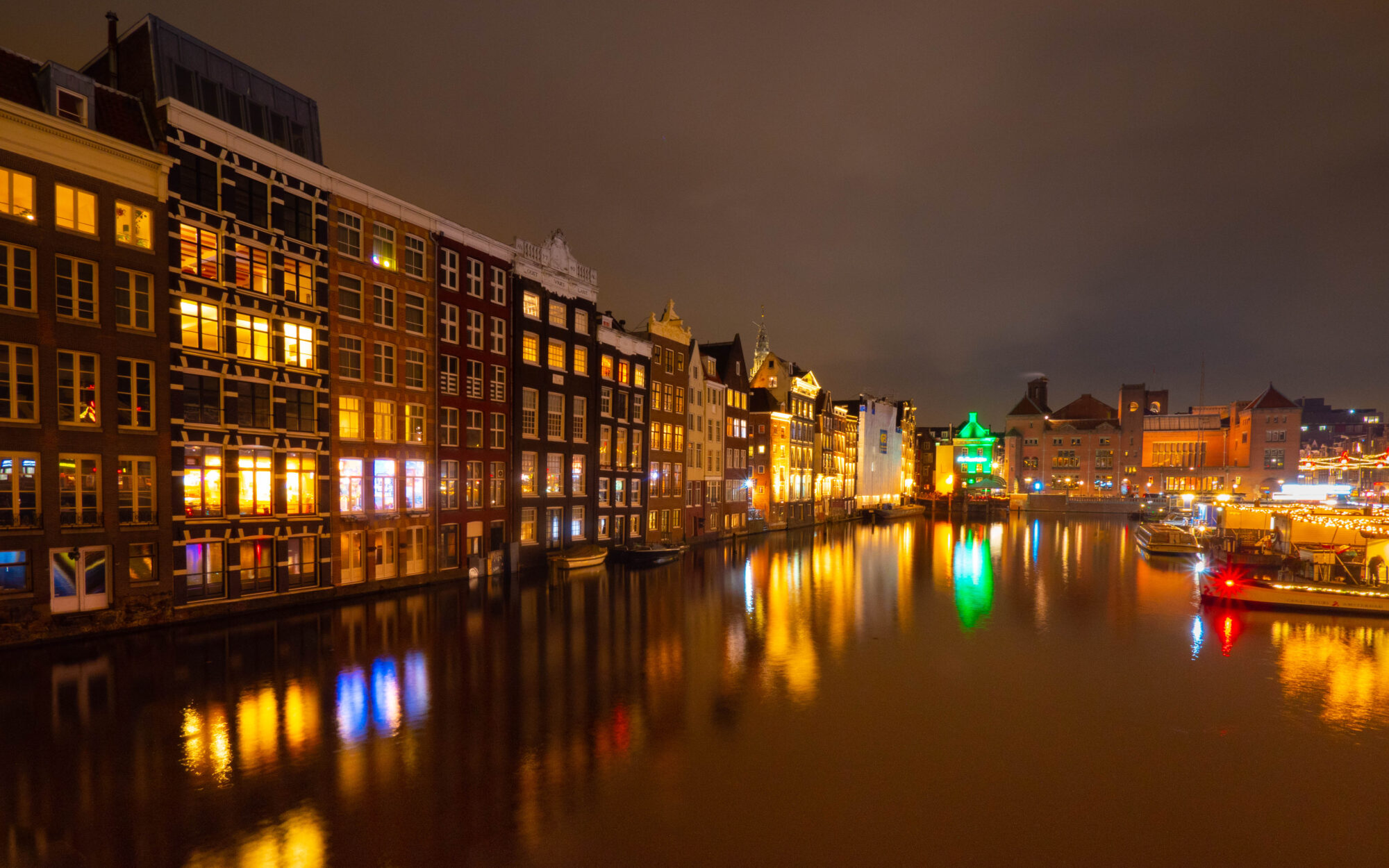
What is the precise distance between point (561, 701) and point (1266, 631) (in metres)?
32.8

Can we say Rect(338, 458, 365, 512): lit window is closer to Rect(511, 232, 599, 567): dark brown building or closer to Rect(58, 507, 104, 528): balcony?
Rect(58, 507, 104, 528): balcony

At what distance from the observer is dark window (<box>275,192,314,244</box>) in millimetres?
29484

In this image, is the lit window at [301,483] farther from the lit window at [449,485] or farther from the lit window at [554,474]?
the lit window at [554,474]

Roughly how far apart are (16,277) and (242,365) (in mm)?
7217

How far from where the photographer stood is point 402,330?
34625mm

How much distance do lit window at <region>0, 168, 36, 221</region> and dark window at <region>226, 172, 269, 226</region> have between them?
6148 mm

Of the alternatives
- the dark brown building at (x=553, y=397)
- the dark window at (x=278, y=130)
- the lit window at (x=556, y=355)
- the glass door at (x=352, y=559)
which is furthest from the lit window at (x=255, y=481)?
the lit window at (x=556, y=355)

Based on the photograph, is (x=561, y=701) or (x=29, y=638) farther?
(x=29, y=638)

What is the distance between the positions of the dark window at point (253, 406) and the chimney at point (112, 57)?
1314 cm

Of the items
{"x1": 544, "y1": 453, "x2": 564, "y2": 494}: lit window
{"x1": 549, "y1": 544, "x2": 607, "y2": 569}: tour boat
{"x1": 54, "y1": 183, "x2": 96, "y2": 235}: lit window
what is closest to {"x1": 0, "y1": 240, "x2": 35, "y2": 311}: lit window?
{"x1": 54, "y1": 183, "x2": 96, "y2": 235}: lit window

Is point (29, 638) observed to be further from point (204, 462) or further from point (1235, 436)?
point (1235, 436)

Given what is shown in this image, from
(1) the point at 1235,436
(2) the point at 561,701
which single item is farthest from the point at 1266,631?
(1) the point at 1235,436

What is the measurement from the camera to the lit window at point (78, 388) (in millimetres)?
22906

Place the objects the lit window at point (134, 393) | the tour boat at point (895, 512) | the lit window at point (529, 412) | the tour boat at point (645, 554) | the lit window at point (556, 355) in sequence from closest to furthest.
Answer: the lit window at point (134, 393) < the lit window at point (529, 412) < the lit window at point (556, 355) < the tour boat at point (645, 554) < the tour boat at point (895, 512)
